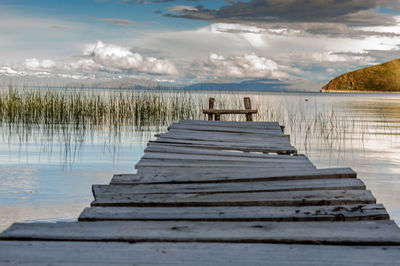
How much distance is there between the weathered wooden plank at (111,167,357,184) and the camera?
2.71m

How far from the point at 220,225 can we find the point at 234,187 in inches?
27.2

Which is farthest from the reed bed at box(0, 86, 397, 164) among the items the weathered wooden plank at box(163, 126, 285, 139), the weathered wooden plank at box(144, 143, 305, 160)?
the weathered wooden plank at box(144, 143, 305, 160)

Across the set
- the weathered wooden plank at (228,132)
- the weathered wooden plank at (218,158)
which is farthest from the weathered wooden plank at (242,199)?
the weathered wooden plank at (228,132)

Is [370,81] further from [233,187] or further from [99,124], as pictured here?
[233,187]

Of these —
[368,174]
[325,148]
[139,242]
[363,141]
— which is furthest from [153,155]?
[363,141]

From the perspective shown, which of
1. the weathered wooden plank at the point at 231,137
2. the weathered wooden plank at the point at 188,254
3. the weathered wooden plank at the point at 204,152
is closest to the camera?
the weathered wooden plank at the point at 188,254

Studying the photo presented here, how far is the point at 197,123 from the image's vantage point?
6.53 m

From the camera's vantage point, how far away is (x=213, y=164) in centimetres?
345

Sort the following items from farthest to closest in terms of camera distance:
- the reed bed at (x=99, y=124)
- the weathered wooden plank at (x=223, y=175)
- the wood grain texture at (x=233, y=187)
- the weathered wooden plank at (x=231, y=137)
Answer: the reed bed at (x=99, y=124)
the weathered wooden plank at (x=231, y=137)
the weathered wooden plank at (x=223, y=175)
the wood grain texture at (x=233, y=187)

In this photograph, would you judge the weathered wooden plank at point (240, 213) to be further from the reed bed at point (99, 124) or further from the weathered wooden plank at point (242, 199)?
the reed bed at point (99, 124)

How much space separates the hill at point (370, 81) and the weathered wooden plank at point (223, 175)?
135 meters

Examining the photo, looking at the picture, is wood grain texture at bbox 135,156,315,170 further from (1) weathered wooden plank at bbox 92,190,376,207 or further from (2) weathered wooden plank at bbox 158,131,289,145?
(2) weathered wooden plank at bbox 158,131,289,145

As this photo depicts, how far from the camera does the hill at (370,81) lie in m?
131

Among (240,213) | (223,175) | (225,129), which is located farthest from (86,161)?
(240,213)
